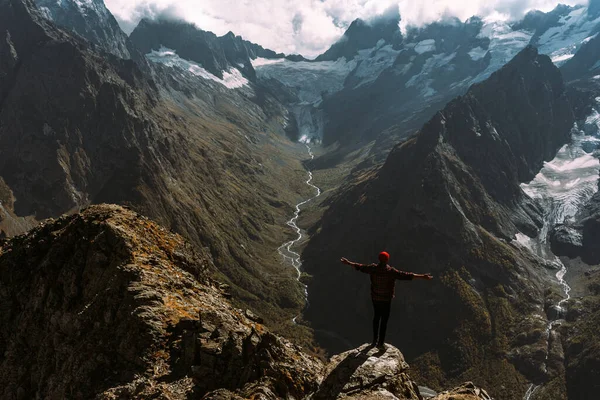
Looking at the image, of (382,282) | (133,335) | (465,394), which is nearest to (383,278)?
(382,282)

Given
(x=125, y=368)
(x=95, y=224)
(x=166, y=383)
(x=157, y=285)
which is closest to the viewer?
(x=166, y=383)

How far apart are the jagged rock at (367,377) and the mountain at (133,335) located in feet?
0.21

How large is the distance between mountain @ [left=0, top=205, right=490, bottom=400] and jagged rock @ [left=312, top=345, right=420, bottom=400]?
6 cm

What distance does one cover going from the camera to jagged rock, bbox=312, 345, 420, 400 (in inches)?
853

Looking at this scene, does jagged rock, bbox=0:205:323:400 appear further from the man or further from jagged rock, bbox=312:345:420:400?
the man

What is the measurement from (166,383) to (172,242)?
18.8 metres

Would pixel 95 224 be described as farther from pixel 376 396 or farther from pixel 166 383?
pixel 376 396

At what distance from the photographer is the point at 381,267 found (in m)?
25.9

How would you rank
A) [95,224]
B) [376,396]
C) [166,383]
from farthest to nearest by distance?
[95,224] < [166,383] < [376,396]

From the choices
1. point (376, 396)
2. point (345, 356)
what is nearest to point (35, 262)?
point (345, 356)

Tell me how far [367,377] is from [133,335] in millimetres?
14566

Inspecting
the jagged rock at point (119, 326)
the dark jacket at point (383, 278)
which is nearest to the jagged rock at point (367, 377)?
the jagged rock at point (119, 326)

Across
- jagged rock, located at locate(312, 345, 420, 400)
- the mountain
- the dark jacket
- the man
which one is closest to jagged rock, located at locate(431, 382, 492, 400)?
the mountain

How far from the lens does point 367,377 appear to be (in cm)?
2250
